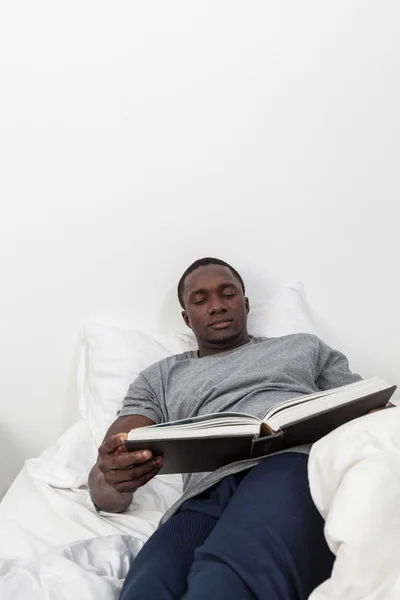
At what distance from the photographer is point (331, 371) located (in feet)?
4.21

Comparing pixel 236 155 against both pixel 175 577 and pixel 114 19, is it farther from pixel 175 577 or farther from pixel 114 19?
pixel 175 577

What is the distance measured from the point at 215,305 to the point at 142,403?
324mm

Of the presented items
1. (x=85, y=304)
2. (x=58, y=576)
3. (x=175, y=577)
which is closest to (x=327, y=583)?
(x=175, y=577)

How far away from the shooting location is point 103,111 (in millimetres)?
1607

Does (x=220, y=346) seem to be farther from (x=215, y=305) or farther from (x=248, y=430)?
(x=248, y=430)

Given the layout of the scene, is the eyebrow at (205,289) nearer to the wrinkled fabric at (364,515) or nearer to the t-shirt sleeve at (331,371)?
the t-shirt sleeve at (331,371)

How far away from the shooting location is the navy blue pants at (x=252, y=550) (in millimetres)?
701

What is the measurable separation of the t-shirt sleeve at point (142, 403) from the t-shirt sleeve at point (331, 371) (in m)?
0.37

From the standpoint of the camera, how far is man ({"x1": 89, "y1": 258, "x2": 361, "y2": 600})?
2.39 feet

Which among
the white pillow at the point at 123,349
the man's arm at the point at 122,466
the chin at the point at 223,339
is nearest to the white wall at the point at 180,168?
the white pillow at the point at 123,349

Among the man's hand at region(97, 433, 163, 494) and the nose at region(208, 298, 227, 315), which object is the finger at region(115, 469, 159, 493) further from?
the nose at region(208, 298, 227, 315)

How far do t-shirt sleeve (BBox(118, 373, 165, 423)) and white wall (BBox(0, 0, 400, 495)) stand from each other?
0.38 metres

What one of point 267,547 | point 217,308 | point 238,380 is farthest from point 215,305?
point 267,547

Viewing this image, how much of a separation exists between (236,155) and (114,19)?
0.51 meters
